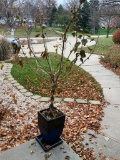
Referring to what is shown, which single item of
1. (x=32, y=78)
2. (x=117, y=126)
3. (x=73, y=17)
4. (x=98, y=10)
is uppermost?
(x=98, y=10)

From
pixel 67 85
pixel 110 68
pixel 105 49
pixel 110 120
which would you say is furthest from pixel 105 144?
pixel 105 49

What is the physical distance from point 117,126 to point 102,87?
177 centimetres

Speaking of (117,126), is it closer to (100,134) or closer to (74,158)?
(100,134)

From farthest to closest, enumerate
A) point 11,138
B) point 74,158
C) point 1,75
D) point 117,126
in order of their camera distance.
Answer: point 1,75, point 117,126, point 11,138, point 74,158

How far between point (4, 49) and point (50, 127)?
525 cm

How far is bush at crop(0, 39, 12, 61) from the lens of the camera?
6516mm


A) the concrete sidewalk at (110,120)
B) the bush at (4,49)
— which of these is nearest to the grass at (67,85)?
the concrete sidewalk at (110,120)

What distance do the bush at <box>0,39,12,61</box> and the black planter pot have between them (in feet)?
16.6

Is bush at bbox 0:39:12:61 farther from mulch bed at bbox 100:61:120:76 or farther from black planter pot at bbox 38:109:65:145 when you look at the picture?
black planter pot at bbox 38:109:65:145

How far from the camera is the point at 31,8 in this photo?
13312mm

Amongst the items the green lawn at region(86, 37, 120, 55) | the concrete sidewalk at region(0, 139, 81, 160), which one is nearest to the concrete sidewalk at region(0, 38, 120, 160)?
the concrete sidewalk at region(0, 139, 81, 160)

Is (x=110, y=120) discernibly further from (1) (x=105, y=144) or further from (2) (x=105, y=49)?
(2) (x=105, y=49)

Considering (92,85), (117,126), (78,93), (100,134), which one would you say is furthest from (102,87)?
(100,134)

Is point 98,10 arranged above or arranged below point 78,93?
above
